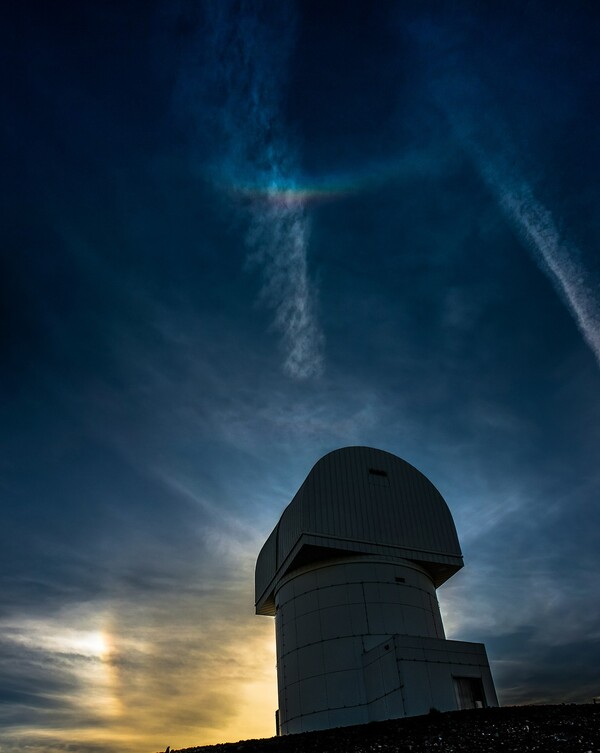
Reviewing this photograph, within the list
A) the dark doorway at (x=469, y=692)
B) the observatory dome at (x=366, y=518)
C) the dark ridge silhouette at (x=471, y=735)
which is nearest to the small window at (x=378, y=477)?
the observatory dome at (x=366, y=518)

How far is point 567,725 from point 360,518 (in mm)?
12040

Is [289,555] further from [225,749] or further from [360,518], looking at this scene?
[225,749]

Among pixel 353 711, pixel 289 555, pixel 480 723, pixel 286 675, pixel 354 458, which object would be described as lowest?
pixel 480 723

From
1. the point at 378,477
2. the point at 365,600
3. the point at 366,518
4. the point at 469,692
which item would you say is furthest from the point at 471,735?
the point at 378,477

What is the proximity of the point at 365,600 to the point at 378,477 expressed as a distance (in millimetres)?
5895

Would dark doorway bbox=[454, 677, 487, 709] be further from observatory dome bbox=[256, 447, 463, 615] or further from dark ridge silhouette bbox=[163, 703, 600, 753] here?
observatory dome bbox=[256, 447, 463, 615]

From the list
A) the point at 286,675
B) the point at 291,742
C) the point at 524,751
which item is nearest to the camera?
the point at 524,751

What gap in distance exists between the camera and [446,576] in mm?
25938

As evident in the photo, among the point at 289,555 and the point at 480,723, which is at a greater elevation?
the point at 289,555

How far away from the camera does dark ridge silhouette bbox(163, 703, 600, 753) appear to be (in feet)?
38.7

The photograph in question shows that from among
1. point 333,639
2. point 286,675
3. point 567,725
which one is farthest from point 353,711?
point 567,725

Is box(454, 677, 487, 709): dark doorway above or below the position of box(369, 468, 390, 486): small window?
below

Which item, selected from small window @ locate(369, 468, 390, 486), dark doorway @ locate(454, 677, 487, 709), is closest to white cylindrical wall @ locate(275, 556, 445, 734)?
dark doorway @ locate(454, 677, 487, 709)

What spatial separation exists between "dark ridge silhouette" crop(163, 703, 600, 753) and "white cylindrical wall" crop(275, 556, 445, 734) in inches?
198
